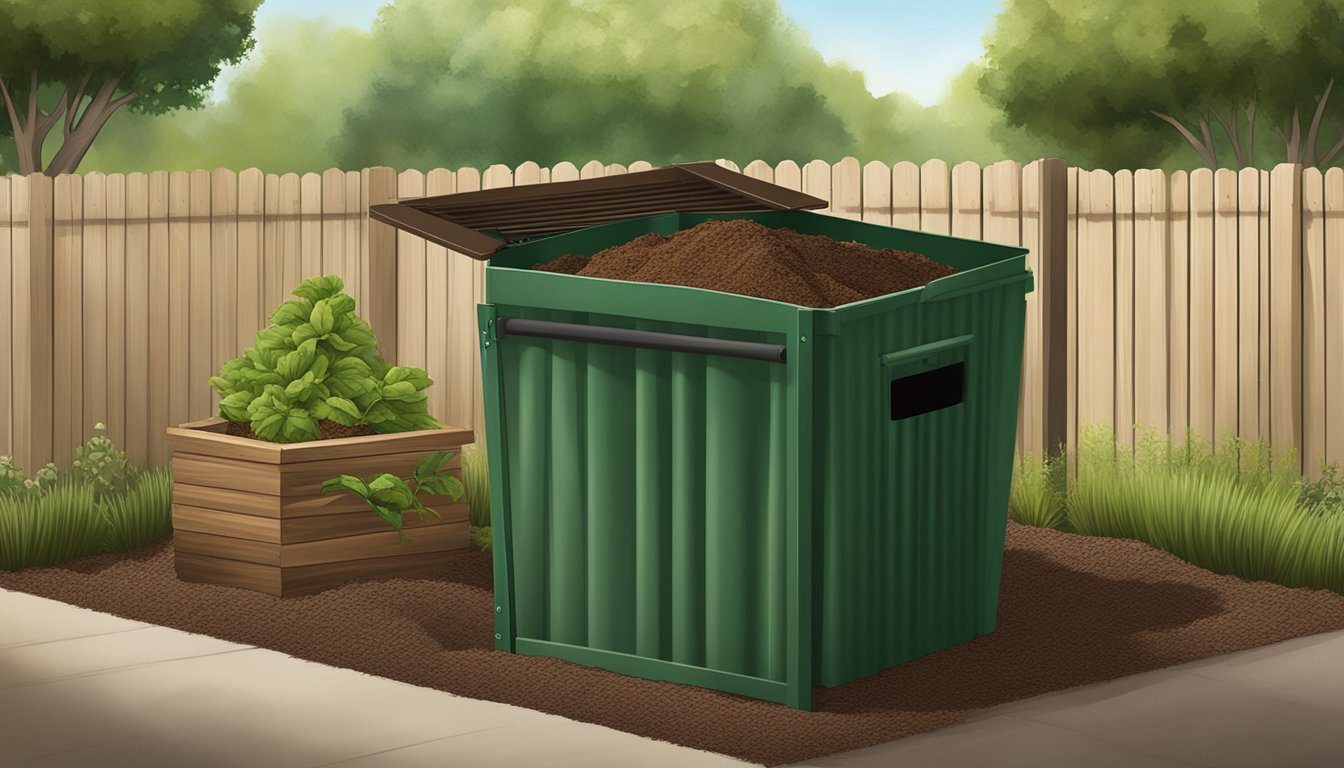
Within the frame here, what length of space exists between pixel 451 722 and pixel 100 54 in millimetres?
34424

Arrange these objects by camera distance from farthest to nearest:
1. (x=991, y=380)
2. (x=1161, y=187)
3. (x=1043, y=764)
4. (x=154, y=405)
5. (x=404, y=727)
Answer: (x=154, y=405)
(x=1161, y=187)
(x=991, y=380)
(x=404, y=727)
(x=1043, y=764)

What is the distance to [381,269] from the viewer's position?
33.7 feet

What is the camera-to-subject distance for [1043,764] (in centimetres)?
535

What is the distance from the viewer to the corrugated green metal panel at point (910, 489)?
237 inches

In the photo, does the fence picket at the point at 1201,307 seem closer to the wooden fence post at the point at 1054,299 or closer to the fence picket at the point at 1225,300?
the fence picket at the point at 1225,300

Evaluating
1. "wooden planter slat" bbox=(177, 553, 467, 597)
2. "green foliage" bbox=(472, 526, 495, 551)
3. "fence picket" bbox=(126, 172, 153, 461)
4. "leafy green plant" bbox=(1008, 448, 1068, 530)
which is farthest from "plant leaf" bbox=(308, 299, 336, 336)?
"leafy green plant" bbox=(1008, 448, 1068, 530)

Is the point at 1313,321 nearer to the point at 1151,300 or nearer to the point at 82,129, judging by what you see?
the point at 1151,300

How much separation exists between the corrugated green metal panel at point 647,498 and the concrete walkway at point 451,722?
2.02 feet

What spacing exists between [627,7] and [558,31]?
3066 millimetres

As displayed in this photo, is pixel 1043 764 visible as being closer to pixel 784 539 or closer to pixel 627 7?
pixel 784 539

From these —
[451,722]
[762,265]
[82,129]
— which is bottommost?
[451,722]

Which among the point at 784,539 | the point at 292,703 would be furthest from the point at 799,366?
the point at 292,703

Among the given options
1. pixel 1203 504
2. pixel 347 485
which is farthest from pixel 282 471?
pixel 1203 504

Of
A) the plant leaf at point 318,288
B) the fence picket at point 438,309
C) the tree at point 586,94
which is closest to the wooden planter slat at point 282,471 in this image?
the plant leaf at point 318,288
